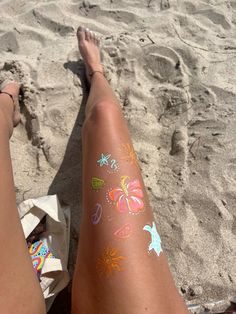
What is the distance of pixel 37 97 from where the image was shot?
180cm

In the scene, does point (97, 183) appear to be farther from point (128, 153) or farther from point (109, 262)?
point (109, 262)

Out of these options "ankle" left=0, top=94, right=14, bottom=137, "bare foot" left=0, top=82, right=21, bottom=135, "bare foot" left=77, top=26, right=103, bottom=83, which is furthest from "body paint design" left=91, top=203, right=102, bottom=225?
"bare foot" left=77, top=26, right=103, bottom=83

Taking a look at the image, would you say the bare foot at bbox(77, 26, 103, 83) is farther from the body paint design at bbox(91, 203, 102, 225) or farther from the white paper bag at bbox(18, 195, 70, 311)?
the body paint design at bbox(91, 203, 102, 225)

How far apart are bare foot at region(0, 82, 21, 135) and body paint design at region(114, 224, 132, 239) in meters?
0.76

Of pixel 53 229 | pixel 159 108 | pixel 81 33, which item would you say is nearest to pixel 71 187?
pixel 53 229

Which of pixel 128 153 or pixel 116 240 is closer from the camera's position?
pixel 116 240

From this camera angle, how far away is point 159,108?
5.83 ft

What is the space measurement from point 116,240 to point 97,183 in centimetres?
24

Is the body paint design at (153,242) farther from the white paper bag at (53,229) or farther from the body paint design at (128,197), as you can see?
the white paper bag at (53,229)

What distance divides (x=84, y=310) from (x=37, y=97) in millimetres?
1113

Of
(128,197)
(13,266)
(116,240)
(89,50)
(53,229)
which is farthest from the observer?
(89,50)

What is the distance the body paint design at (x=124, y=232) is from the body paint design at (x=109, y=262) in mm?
46

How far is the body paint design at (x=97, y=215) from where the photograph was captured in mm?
1144

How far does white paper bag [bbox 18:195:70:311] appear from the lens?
1213 millimetres
